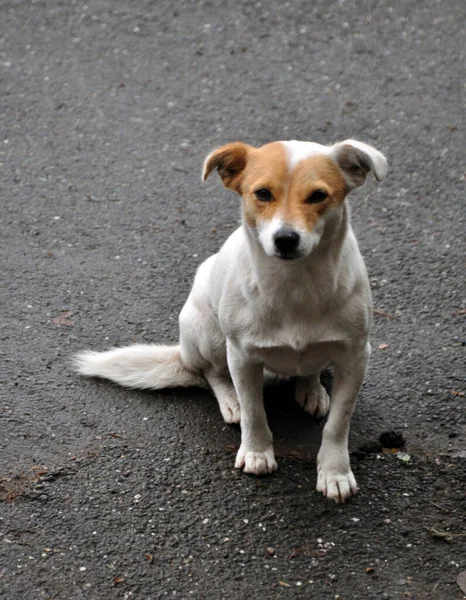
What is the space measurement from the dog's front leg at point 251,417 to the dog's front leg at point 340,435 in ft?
0.73

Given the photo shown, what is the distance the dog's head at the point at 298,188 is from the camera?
3045mm

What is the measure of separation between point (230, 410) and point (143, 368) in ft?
1.55

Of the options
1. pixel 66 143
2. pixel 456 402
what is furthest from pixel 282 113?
pixel 456 402

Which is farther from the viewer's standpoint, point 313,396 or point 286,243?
point 313,396

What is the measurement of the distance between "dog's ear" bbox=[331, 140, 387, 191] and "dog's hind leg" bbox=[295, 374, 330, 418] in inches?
41.0

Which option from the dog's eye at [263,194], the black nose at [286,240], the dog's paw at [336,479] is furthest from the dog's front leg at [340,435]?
the dog's eye at [263,194]

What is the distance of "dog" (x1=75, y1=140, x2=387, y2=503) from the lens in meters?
3.09

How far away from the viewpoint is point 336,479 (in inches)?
139

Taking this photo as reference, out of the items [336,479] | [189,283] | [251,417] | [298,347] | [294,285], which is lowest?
[189,283]

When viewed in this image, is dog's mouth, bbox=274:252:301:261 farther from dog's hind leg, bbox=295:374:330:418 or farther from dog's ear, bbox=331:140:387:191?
dog's hind leg, bbox=295:374:330:418

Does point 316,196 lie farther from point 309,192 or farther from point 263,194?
point 263,194

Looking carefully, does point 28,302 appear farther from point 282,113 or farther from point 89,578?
point 282,113

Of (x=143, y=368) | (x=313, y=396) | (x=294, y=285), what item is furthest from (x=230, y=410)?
(x=294, y=285)

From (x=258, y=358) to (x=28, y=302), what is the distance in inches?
70.8
